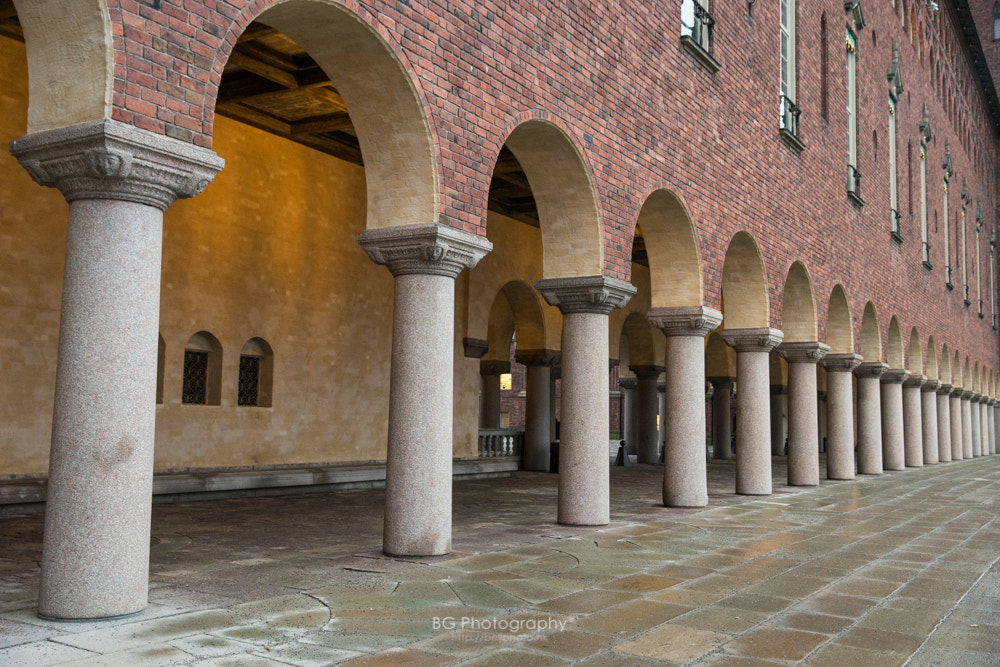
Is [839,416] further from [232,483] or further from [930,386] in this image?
[232,483]

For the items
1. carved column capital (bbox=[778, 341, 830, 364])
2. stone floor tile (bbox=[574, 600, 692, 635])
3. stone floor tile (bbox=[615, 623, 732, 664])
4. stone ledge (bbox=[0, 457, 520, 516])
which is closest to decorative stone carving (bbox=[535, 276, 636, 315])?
stone floor tile (bbox=[574, 600, 692, 635])

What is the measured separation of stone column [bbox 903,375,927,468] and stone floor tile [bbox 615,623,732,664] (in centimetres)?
2236

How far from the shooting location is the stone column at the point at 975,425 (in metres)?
36.6

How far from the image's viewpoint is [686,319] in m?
12.8

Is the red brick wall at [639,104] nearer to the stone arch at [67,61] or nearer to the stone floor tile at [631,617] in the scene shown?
the stone arch at [67,61]

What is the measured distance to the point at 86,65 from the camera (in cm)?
537

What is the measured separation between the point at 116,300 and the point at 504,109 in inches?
182

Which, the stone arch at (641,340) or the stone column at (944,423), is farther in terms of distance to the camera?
the stone column at (944,423)

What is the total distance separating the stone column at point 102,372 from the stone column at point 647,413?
2187cm

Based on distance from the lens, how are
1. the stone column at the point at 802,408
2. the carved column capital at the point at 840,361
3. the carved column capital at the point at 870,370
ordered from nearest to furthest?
the stone column at the point at 802,408
the carved column capital at the point at 840,361
the carved column capital at the point at 870,370

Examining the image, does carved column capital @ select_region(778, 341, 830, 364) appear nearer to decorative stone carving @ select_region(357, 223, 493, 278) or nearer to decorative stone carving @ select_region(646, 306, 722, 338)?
decorative stone carving @ select_region(646, 306, 722, 338)

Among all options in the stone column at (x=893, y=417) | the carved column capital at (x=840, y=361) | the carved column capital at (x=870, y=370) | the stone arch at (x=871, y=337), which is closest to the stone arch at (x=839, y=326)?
the carved column capital at (x=840, y=361)

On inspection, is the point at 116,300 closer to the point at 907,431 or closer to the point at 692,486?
the point at 692,486

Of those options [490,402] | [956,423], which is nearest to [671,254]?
[490,402]
